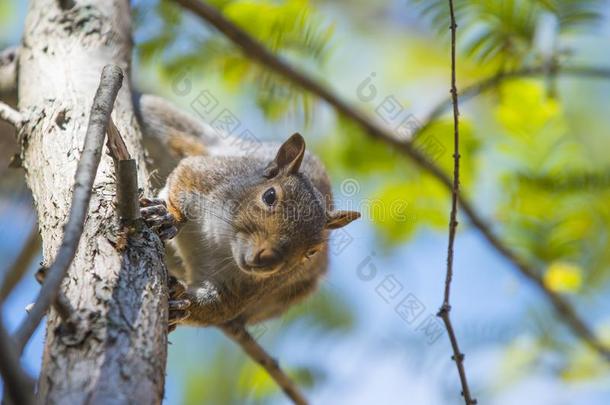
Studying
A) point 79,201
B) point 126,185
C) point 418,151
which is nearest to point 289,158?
point 418,151

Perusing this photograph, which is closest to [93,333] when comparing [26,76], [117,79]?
[117,79]

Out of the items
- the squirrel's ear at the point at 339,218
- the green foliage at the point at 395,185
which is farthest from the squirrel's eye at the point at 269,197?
the green foliage at the point at 395,185

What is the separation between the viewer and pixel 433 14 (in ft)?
11.7

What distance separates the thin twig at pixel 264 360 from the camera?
9.68 ft

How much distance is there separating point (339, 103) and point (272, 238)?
3.39 ft

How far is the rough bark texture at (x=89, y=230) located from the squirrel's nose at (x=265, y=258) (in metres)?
0.72

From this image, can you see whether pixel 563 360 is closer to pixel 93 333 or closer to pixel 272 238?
pixel 272 238

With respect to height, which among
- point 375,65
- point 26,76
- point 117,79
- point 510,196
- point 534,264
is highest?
point 375,65

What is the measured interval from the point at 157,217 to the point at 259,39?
1895 millimetres

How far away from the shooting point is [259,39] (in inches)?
152

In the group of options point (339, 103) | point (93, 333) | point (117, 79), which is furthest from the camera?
point (339, 103)

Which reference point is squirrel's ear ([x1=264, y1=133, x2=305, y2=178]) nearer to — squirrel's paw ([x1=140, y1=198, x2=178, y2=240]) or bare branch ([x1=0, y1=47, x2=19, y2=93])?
squirrel's paw ([x1=140, y1=198, x2=178, y2=240])

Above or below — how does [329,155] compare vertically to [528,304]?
above

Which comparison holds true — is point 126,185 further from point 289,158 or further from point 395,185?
point 395,185
